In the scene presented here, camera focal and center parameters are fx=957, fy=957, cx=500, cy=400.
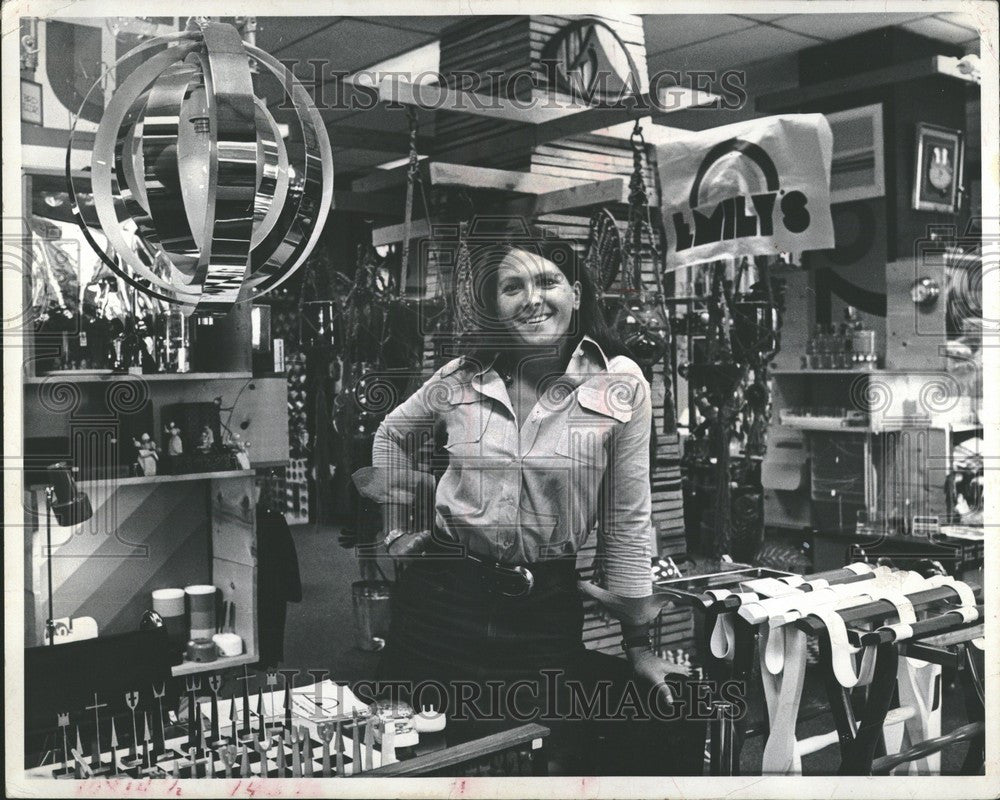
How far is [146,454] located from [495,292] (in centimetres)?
113

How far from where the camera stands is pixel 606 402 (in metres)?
2.80

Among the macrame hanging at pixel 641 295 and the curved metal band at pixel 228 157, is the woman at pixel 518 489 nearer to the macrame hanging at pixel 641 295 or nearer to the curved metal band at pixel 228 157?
the macrame hanging at pixel 641 295

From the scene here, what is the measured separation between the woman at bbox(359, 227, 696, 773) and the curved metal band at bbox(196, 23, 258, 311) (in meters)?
1.11

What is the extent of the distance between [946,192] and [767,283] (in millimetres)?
591

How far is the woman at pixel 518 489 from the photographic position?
9.12 ft

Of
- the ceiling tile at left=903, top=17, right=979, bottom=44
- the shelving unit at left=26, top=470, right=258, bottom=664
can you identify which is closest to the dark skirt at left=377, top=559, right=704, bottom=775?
the shelving unit at left=26, top=470, right=258, bottom=664

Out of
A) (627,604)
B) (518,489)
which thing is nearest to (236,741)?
(518,489)

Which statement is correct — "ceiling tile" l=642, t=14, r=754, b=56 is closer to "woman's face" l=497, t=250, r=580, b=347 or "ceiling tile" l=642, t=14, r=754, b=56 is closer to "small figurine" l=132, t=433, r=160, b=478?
"woman's face" l=497, t=250, r=580, b=347

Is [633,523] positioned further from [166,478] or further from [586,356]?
[166,478]

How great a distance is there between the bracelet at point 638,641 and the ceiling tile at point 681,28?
171 cm

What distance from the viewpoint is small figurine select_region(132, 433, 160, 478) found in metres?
2.81

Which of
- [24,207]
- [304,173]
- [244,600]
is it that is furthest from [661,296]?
[24,207]

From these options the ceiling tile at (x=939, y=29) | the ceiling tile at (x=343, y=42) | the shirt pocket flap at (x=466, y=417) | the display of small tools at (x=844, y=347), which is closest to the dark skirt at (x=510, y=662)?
the shirt pocket flap at (x=466, y=417)

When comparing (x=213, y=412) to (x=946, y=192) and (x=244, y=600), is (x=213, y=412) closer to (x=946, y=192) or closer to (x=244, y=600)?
(x=244, y=600)
